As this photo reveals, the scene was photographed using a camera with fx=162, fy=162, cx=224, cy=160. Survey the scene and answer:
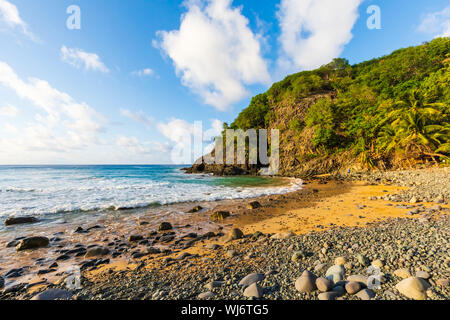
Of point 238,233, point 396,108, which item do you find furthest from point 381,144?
point 238,233

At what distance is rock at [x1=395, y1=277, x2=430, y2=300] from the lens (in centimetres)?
199

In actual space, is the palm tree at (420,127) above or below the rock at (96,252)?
above

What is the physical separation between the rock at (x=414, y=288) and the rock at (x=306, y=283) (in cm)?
102

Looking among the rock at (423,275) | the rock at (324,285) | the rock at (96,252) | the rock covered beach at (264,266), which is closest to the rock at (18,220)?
the rock covered beach at (264,266)

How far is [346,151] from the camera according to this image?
84.1ft

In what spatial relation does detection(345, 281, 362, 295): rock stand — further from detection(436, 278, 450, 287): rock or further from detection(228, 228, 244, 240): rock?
detection(228, 228, 244, 240): rock

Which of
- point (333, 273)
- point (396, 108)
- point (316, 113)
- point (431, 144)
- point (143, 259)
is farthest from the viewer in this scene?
point (316, 113)

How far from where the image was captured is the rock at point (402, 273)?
2391mm

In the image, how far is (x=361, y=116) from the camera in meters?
24.3

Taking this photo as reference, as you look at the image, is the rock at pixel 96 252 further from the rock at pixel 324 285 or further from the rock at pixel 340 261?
the rock at pixel 340 261

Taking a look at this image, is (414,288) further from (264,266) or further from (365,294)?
(264,266)
